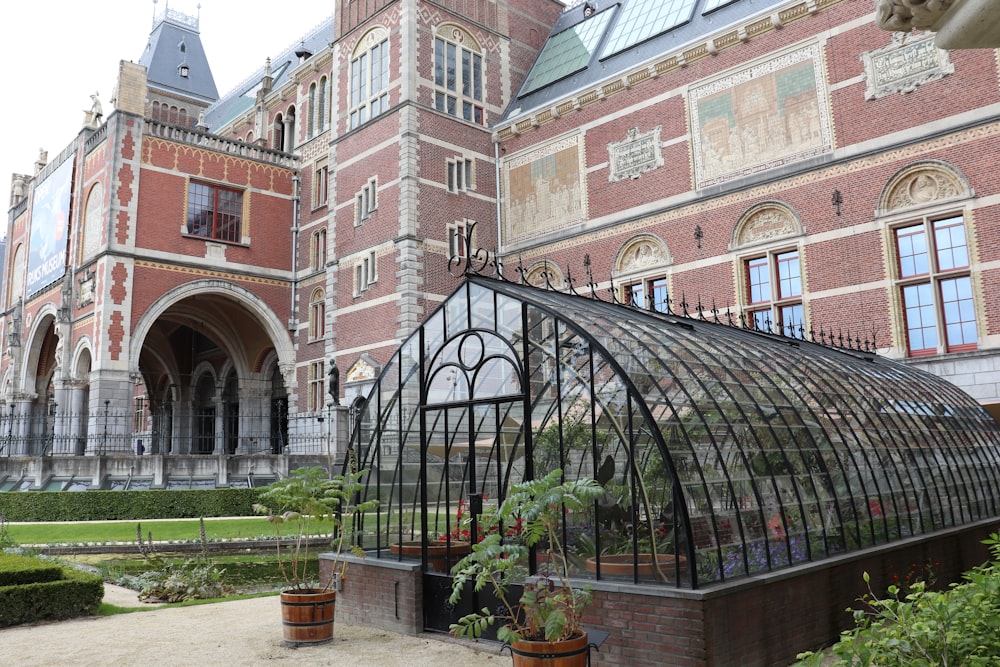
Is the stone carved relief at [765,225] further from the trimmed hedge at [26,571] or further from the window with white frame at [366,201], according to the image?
the trimmed hedge at [26,571]

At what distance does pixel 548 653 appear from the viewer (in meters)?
5.48

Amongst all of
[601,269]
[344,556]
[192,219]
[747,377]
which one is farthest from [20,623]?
[192,219]

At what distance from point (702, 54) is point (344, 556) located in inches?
673

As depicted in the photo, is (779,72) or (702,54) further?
(702,54)

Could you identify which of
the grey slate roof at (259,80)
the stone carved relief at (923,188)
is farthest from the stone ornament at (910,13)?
the grey slate roof at (259,80)

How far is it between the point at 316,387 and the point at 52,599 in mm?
19701

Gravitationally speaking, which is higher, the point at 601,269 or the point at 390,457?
the point at 601,269

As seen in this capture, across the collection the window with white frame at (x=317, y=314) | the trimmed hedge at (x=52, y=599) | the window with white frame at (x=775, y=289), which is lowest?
the trimmed hedge at (x=52, y=599)

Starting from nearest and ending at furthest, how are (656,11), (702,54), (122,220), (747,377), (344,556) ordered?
(747,377) → (344,556) → (702,54) → (656,11) → (122,220)

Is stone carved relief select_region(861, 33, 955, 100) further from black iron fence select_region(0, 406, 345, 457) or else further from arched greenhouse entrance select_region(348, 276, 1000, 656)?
black iron fence select_region(0, 406, 345, 457)

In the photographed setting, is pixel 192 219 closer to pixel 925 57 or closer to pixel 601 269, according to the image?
pixel 601 269

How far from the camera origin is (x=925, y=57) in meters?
16.9

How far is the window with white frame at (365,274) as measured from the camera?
84.8 ft

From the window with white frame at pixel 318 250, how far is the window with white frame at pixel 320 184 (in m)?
1.11
